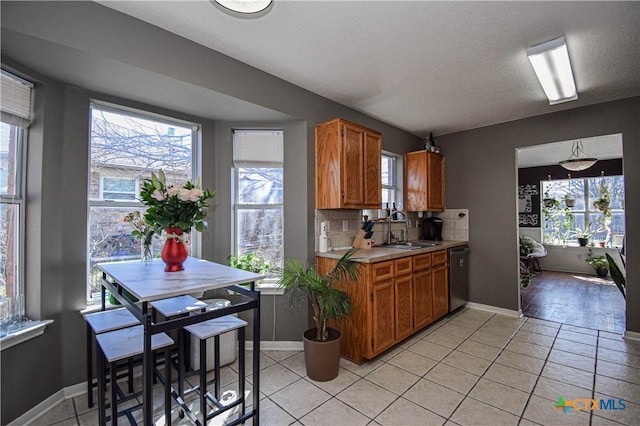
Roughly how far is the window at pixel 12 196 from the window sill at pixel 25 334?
0.06 meters

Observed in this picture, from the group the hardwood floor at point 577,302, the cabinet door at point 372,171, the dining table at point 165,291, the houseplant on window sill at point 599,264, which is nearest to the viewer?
the dining table at point 165,291

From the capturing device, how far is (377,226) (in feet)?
12.6

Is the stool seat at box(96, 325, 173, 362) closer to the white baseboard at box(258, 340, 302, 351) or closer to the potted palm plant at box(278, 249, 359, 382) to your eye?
the potted palm plant at box(278, 249, 359, 382)

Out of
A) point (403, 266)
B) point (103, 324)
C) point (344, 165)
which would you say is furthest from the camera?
point (403, 266)

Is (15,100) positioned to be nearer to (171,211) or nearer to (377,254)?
(171,211)

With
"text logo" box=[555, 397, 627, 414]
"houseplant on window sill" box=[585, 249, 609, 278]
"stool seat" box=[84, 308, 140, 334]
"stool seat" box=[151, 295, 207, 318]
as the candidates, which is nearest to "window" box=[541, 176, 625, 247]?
"houseplant on window sill" box=[585, 249, 609, 278]

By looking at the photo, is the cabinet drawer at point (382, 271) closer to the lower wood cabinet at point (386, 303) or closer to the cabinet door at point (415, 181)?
the lower wood cabinet at point (386, 303)

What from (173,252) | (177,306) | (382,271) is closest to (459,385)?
(382,271)

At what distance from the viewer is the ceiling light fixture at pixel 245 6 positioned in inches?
61.2

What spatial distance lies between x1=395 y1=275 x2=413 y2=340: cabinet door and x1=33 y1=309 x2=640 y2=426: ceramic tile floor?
169 mm

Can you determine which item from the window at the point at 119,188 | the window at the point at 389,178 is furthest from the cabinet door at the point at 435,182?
the window at the point at 119,188

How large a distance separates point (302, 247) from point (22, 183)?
2.16m

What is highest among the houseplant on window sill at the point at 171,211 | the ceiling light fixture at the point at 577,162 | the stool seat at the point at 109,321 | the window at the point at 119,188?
the ceiling light fixture at the point at 577,162

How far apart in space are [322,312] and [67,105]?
98.7 inches
